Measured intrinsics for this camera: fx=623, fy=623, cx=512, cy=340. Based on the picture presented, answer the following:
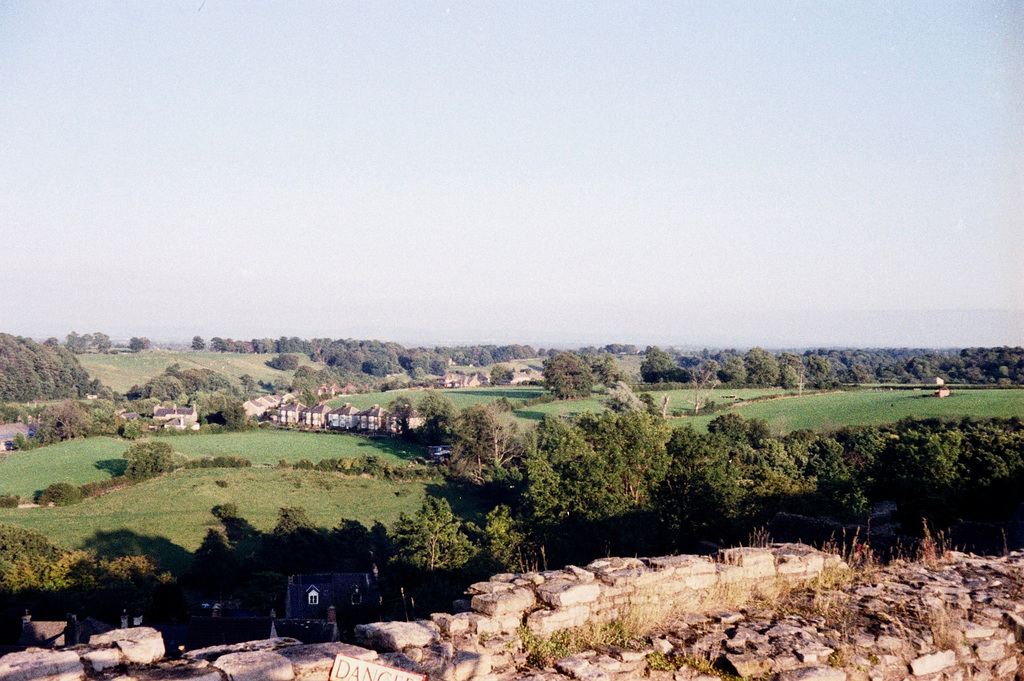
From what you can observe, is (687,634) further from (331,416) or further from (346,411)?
(346,411)

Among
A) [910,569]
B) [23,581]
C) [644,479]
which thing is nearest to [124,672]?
[910,569]

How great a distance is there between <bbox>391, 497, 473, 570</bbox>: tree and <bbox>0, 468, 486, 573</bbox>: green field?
42.2ft

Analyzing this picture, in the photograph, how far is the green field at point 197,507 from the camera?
3506cm

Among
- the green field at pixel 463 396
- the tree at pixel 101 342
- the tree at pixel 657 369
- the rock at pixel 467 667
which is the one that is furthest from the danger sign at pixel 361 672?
the tree at pixel 101 342

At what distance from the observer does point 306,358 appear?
162875 millimetres

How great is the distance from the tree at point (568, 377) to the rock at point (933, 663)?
6584 centimetres

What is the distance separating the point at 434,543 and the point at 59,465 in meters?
41.0

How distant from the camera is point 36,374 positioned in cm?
9769

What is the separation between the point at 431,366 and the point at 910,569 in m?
161

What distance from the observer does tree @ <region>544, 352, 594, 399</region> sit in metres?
71.5

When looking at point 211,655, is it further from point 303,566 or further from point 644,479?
point 303,566

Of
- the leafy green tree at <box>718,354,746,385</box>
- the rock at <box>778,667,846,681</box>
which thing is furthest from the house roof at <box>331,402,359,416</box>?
the rock at <box>778,667,846,681</box>

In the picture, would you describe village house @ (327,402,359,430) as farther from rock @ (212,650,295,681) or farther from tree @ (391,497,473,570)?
rock @ (212,650,295,681)

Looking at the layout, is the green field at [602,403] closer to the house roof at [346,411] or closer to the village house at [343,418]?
the village house at [343,418]
